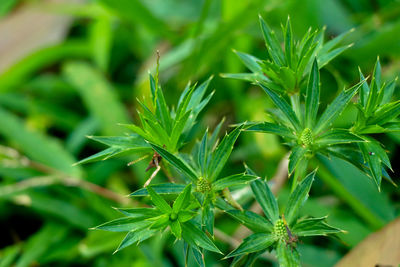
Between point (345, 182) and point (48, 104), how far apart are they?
53.7 inches

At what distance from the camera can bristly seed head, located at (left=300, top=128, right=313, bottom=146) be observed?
81cm

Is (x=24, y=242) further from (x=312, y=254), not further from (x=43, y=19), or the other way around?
(x=43, y=19)

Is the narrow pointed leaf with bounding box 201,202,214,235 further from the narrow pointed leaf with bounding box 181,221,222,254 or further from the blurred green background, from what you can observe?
the blurred green background

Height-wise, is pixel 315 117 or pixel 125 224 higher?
pixel 315 117

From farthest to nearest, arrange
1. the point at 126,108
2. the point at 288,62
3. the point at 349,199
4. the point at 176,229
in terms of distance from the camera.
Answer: the point at 126,108 → the point at 349,199 → the point at 288,62 → the point at 176,229

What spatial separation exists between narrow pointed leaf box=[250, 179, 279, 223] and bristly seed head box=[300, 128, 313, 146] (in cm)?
11

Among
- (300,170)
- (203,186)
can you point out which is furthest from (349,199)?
(203,186)

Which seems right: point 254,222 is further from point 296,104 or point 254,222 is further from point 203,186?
point 296,104

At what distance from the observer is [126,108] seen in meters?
2.17

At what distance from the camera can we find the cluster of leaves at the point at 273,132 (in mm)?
775

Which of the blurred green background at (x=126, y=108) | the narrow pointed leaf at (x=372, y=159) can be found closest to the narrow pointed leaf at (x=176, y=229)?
the narrow pointed leaf at (x=372, y=159)

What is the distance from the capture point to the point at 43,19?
98.8 inches

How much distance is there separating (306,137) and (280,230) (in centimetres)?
17

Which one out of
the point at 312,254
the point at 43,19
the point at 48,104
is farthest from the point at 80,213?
the point at 43,19
